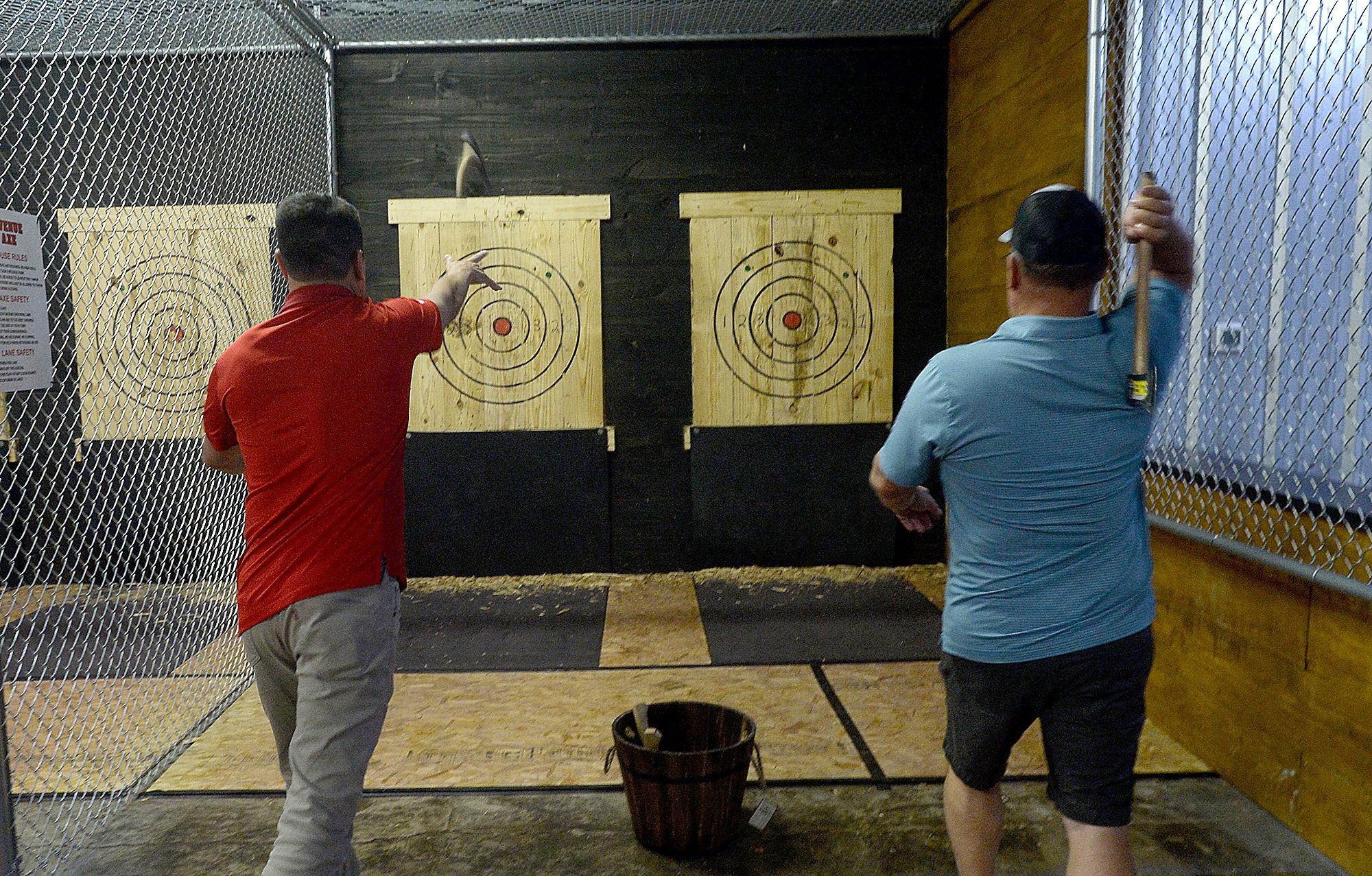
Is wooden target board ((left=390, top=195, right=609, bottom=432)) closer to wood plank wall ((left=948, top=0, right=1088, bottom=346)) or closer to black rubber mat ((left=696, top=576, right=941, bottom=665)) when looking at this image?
black rubber mat ((left=696, top=576, right=941, bottom=665))

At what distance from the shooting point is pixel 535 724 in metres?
2.72

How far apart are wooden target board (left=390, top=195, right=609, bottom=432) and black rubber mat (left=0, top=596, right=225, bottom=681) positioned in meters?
1.31

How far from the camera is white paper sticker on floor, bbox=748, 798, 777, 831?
211 centimetres

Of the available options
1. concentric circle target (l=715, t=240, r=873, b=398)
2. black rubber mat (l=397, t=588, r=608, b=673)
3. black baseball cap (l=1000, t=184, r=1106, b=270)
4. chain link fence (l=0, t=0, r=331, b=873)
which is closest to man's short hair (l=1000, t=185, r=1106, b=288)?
black baseball cap (l=1000, t=184, r=1106, b=270)

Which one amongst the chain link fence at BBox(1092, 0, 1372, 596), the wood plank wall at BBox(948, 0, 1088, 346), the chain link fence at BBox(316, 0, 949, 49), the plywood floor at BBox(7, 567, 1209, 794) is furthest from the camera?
the chain link fence at BBox(316, 0, 949, 49)

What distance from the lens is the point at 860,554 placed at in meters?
4.51

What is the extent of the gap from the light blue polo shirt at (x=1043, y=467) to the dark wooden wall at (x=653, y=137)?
305 cm

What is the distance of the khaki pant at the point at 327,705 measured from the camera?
1480 mm

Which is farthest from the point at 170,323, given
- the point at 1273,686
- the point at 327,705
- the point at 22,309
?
the point at 1273,686

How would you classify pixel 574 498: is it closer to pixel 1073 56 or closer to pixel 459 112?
pixel 459 112

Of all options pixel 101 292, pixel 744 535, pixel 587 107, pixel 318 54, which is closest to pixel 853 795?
pixel 744 535

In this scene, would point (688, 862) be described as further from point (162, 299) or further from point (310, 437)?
point (162, 299)

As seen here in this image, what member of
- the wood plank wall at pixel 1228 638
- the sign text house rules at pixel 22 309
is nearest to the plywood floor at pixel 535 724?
the wood plank wall at pixel 1228 638

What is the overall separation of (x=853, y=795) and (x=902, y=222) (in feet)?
9.70
